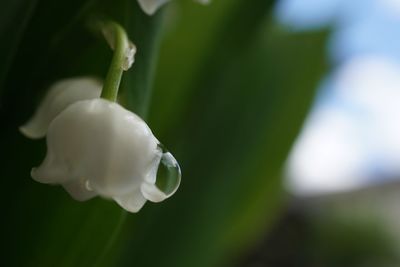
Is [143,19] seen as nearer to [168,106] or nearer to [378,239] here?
[168,106]

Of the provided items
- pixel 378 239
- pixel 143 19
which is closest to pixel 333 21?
pixel 143 19

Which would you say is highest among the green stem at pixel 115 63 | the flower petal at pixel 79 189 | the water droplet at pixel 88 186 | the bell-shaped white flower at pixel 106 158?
the green stem at pixel 115 63

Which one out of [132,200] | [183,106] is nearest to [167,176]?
[132,200]

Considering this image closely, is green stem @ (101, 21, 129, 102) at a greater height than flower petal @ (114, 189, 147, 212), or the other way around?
green stem @ (101, 21, 129, 102)

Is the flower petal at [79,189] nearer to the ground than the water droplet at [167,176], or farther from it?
nearer to the ground

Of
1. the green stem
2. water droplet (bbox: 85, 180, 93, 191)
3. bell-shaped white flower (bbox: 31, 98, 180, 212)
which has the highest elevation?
the green stem

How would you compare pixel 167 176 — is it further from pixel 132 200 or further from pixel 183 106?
pixel 183 106
